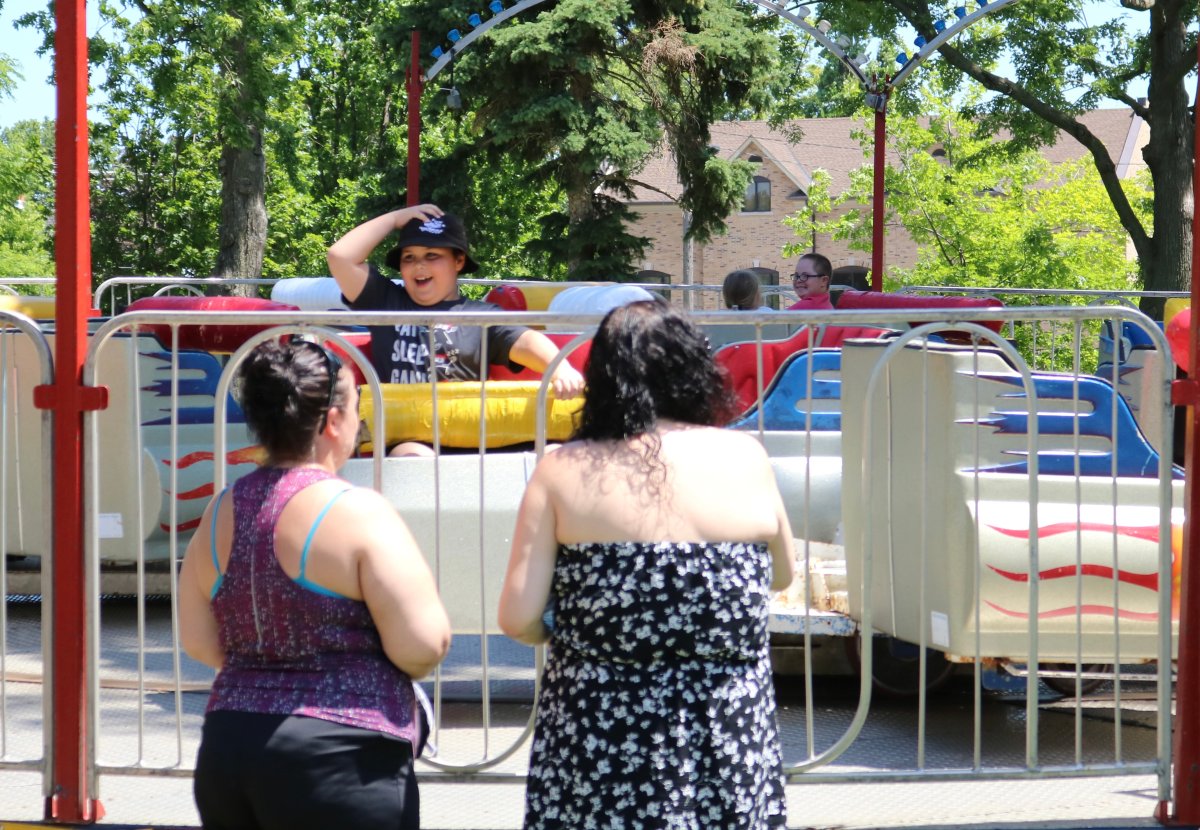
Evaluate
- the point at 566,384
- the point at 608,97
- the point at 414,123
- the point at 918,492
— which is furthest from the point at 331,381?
the point at 608,97

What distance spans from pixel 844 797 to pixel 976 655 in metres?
0.64

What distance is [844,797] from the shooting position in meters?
4.57

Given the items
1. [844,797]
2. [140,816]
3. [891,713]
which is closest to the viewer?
[140,816]

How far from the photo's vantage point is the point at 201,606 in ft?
9.45

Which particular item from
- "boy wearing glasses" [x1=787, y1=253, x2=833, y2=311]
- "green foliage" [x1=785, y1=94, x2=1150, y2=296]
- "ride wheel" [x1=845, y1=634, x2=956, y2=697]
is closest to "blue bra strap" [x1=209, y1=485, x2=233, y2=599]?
"ride wheel" [x1=845, y1=634, x2=956, y2=697]

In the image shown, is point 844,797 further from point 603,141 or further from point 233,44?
point 233,44

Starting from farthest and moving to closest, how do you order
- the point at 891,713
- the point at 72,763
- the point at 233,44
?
the point at 233,44, the point at 891,713, the point at 72,763

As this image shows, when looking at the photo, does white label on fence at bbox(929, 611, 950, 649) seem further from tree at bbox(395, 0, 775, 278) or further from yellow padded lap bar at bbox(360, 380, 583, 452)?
tree at bbox(395, 0, 775, 278)

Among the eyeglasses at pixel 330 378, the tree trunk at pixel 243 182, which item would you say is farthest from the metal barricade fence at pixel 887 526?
the tree trunk at pixel 243 182

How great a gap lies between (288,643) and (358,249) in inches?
118

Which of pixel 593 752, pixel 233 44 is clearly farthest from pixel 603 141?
pixel 593 752

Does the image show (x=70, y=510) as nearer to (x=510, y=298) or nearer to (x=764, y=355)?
(x=764, y=355)

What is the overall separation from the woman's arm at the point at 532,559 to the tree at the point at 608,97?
2136 cm

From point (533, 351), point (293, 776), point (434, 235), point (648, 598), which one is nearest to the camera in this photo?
point (293, 776)
